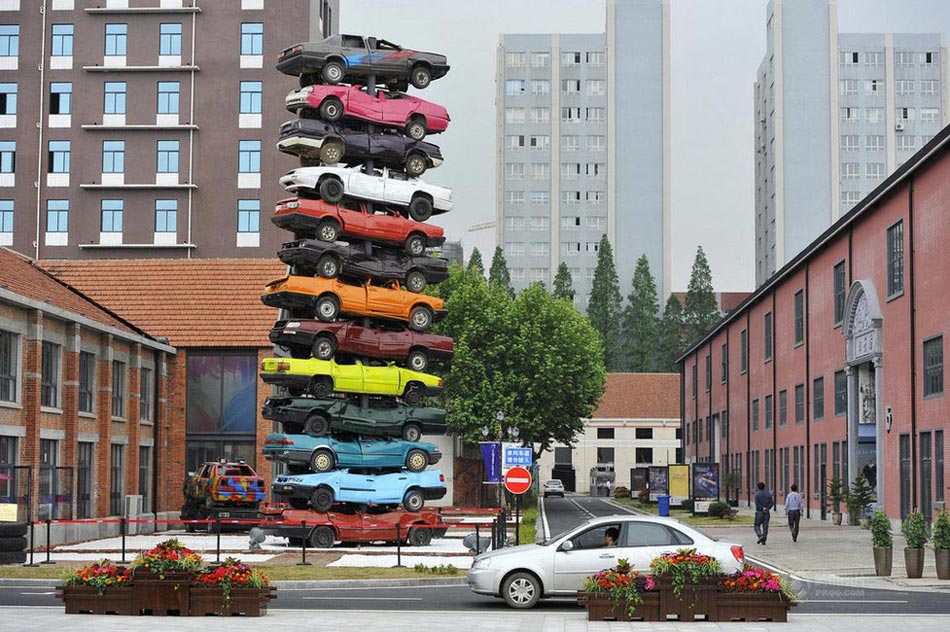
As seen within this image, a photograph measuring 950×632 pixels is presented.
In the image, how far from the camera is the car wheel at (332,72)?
39.7m

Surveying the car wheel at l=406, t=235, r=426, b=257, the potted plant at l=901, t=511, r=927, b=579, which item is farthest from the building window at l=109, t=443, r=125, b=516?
the potted plant at l=901, t=511, r=927, b=579

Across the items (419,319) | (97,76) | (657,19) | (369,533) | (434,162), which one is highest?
(657,19)

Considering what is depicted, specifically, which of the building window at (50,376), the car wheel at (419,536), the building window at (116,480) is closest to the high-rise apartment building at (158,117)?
the building window at (116,480)

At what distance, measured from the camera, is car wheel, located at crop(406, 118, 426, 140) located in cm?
4097

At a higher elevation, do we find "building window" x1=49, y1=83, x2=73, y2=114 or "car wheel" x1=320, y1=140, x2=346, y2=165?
"building window" x1=49, y1=83, x2=73, y2=114

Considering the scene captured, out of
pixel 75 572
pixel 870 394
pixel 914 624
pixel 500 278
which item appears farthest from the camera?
pixel 500 278

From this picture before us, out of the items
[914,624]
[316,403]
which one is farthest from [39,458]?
[914,624]

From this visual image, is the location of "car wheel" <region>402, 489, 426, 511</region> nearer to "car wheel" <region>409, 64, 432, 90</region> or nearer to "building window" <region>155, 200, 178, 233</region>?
"car wheel" <region>409, 64, 432, 90</region>

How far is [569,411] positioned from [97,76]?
107ft

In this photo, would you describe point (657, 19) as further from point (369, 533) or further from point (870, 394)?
point (369, 533)

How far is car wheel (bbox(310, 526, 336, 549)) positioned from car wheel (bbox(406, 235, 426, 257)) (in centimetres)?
834

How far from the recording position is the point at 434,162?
1629 inches

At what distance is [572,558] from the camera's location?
22.3m

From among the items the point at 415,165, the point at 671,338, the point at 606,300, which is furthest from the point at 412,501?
the point at 671,338
